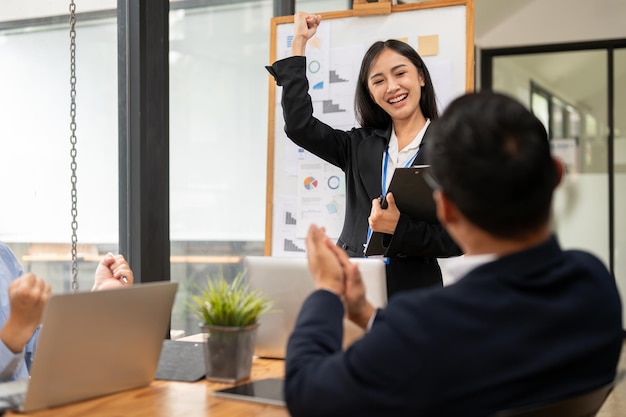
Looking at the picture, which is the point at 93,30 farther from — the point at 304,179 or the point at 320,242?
the point at 320,242

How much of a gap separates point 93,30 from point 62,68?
0.22 meters

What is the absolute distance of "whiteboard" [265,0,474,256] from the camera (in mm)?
2982

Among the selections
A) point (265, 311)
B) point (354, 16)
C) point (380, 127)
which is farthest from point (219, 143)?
point (265, 311)

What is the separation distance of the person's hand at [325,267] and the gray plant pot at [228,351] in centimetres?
27

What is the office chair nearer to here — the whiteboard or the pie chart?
the whiteboard

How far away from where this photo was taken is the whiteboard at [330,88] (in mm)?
2982

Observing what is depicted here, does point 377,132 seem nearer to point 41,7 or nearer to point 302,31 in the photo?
point 302,31

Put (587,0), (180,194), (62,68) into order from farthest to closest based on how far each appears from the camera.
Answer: (587,0) → (180,194) → (62,68)

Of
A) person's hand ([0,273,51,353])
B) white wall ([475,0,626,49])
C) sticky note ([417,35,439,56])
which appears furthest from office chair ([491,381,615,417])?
white wall ([475,0,626,49])

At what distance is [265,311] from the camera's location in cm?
157

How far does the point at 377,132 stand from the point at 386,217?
44 centimetres

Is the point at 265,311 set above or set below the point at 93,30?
below

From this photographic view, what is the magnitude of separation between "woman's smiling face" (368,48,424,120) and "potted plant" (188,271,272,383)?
1.25 m

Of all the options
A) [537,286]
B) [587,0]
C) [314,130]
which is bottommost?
[537,286]
